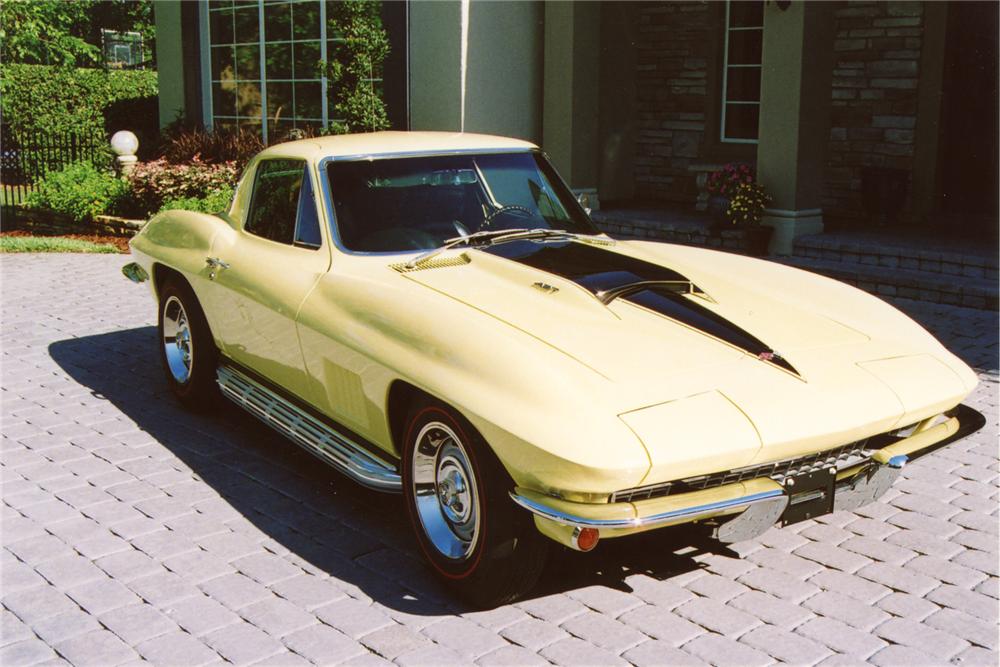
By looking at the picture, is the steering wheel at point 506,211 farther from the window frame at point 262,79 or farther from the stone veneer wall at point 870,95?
the window frame at point 262,79

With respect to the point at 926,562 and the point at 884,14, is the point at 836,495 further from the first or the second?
the point at 884,14

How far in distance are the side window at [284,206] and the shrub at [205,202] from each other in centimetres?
758

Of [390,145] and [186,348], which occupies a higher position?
[390,145]

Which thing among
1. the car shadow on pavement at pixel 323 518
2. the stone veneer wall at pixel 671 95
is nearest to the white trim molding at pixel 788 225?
the stone veneer wall at pixel 671 95

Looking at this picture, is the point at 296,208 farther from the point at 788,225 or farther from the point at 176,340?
the point at 788,225

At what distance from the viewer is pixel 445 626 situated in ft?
11.8

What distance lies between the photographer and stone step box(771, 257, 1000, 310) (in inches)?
344

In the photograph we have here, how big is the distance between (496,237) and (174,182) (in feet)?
33.4

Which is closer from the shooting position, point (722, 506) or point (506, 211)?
point (722, 506)

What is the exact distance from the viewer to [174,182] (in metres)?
13.8

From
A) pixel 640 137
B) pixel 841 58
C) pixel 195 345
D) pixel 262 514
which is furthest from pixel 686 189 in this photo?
pixel 262 514

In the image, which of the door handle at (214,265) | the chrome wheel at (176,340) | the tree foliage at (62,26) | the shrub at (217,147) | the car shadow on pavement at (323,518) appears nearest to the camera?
the car shadow on pavement at (323,518)

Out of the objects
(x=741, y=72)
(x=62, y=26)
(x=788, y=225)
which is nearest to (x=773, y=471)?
(x=788, y=225)

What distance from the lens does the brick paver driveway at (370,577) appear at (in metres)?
3.47
